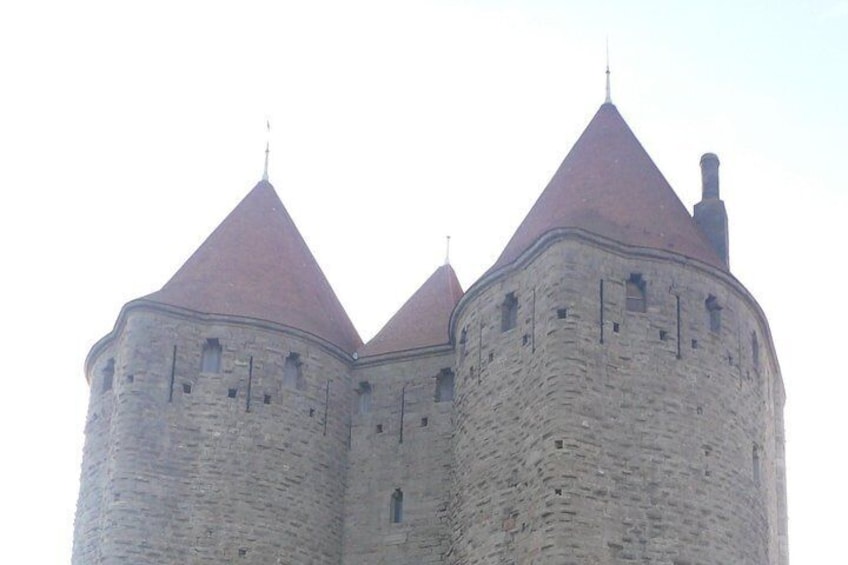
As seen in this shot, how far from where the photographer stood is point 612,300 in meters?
27.6

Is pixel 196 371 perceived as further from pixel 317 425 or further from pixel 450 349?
pixel 450 349

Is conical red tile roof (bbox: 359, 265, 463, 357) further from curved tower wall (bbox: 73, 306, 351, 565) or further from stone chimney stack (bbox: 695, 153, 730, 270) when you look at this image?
stone chimney stack (bbox: 695, 153, 730, 270)

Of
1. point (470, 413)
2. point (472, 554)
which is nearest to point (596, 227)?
point (470, 413)

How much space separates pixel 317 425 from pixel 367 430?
1151 millimetres

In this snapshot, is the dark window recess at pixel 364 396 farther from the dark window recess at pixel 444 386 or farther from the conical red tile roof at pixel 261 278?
the dark window recess at pixel 444 386

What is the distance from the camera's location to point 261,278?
33250 millimetres

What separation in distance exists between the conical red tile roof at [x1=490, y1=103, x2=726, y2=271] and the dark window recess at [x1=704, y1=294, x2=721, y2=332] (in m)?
0.71

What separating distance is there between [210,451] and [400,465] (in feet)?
12.6

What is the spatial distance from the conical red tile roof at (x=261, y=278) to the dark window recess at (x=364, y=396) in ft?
2.68

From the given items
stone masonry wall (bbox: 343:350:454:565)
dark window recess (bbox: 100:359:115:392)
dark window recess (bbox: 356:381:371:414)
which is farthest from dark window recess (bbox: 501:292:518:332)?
dark window recess (bbox: 100:359:115:392)

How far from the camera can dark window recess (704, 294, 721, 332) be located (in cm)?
2816

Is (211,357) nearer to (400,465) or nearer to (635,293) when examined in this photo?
(400,465)

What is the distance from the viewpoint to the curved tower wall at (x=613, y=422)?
25859 millimetres

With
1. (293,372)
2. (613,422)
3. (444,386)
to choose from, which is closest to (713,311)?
(613,422)
